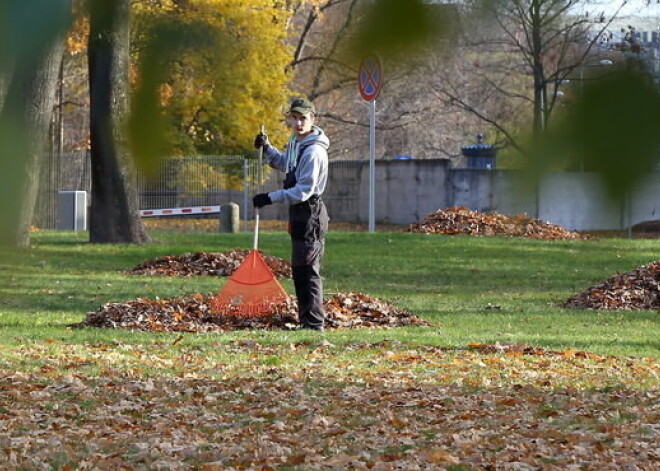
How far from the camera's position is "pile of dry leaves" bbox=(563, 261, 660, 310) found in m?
13.9

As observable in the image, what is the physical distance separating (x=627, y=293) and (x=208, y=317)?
518 centimetres

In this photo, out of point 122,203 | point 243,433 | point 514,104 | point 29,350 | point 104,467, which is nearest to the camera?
point 514,104

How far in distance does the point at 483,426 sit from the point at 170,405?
5.89 feet

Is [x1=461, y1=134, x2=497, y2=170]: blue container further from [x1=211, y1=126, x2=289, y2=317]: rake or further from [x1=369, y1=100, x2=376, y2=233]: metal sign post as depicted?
[x1=211, y1=126, x2=289, y2=317]: rake

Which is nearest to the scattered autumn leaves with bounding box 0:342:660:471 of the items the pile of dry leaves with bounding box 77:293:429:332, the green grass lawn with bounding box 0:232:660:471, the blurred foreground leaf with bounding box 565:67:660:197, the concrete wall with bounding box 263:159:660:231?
the green grass lawn with bounding box 0:232:660:471

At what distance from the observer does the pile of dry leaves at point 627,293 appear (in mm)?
13938

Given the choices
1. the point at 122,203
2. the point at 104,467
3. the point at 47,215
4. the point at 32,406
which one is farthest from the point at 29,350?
the point at 47,215

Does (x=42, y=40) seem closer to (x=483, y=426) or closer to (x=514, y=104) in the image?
(x=514, y=104)

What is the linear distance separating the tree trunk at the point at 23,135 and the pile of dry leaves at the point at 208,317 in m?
9.84

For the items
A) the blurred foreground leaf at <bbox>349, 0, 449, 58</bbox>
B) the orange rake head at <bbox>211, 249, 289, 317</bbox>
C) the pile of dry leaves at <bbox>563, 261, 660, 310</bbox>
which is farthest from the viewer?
the pile of dry leaves at <bbox>563, 261, 660, 310</bbox>

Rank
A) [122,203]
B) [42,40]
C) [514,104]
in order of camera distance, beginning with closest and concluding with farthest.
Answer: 1. [42,40]
2. [514,104]
3. [122,203]

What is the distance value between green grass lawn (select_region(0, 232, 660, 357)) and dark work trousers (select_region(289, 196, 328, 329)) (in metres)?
0.33

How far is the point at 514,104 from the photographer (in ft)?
3.98

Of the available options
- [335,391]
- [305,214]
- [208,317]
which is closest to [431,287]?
[208,317]
